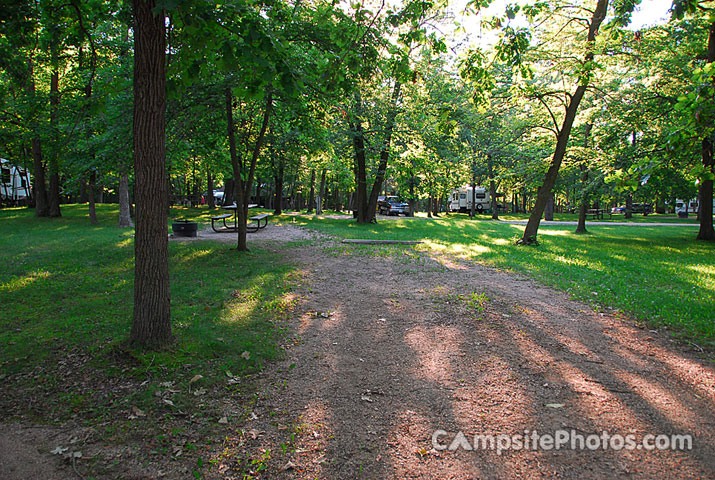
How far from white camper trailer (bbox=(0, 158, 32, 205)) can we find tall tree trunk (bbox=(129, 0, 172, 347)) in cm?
3470

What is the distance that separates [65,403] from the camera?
3.28m

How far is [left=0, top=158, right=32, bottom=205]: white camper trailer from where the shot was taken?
30.9 meters

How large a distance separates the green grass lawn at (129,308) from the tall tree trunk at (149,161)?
61 cm

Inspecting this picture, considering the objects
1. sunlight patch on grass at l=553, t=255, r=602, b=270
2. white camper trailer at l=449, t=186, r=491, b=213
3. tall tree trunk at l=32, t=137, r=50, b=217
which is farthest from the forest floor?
white camper trailer at l=449, t=186, r=491, b=213

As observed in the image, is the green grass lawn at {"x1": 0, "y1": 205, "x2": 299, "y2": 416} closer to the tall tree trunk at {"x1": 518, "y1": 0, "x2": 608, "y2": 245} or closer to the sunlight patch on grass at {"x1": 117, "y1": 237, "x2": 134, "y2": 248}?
the sunlight patch on grass at {"x1": 117, "y1": 237, "x2": 134, "y2": 248}

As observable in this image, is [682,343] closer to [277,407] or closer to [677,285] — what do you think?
[677,285]

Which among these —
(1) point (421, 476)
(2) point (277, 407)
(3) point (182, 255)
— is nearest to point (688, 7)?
(1) point (421, 476)

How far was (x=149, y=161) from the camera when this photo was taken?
3.81m

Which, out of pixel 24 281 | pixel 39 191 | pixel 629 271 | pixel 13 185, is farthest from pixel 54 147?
pixel 13 185

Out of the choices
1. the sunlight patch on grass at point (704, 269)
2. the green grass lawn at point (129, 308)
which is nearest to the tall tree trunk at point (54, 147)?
the green grass lawn at point (129, 308)

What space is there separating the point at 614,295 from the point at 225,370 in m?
6.19

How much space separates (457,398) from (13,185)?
41.9m

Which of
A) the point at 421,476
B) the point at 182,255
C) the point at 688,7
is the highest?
the point at 688,7

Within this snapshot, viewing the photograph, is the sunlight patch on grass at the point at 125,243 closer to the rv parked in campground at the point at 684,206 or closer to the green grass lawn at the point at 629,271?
the green grass lawn at the point at 629,271
